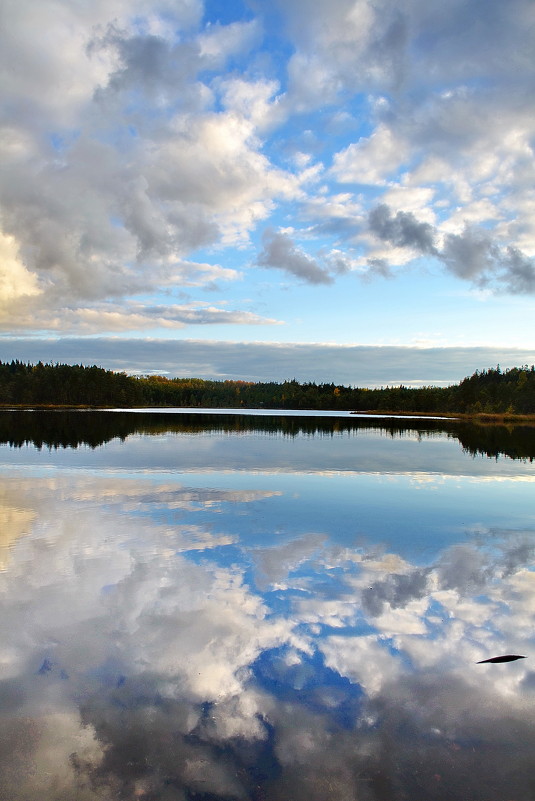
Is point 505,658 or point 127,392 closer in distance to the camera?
point 505,658

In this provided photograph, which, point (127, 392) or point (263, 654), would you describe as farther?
point (127, 392)

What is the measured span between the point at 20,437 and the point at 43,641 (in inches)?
1440

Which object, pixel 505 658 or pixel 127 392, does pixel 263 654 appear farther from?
pixel 127 392

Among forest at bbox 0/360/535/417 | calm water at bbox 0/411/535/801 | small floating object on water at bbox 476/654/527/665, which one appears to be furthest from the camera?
forest at bbox 0/360/535/417

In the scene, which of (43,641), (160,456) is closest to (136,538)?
(43,641)

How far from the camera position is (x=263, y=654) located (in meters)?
6.69

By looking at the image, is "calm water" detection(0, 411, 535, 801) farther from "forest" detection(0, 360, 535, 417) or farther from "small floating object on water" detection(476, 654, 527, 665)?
"forest" detection(0, 360, 535, 417)

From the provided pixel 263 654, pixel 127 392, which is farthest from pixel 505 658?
pixel 127 392

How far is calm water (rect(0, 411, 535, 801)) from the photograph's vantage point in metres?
4.60

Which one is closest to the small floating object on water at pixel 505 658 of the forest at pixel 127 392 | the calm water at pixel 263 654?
the calm water at pixel 263 654

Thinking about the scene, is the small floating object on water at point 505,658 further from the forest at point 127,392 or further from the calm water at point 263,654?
the forest at point 127,392

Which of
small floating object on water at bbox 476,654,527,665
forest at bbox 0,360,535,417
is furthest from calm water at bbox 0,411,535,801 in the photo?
forest at bbox 0,360,535,417

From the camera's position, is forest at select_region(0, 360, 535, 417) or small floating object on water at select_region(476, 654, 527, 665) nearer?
small floating object on water at select_region(476, 654, 527, 665)

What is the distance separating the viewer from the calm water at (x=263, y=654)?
460 centimetres
